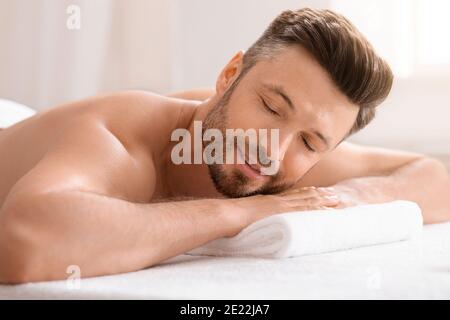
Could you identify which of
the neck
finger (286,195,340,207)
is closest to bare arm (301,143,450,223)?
finger (286,195,340,207)

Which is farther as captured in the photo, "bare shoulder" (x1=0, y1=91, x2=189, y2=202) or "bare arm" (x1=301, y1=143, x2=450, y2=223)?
"bare arm" (x1=301, y1=143, x2=450, y2=223)

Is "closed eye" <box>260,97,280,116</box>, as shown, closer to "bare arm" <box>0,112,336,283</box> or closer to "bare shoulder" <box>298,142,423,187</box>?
"bare arm" <box>0,112,336,283</box>

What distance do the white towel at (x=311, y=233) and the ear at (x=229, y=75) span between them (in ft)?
1.31

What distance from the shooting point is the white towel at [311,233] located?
1.17m

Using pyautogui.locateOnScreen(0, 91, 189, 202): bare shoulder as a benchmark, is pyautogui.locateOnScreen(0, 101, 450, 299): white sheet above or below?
below

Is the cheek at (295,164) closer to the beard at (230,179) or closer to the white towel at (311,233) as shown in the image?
the beard at (230,179)

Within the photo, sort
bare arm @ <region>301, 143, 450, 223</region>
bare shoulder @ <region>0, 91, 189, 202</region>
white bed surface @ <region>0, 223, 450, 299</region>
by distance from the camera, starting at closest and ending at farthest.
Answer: white bed surface @ <region>0, 223, 450, 299</region> < bare shoulder @ <region>0, 91, 189, 202</region> < bare arm @ <region>301, 143, 450, 223</region>

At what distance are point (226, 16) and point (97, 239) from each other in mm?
1621

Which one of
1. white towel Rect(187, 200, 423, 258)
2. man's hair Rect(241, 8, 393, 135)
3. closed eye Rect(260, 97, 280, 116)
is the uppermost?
man's hair Rect(241, 8, 393, 135)

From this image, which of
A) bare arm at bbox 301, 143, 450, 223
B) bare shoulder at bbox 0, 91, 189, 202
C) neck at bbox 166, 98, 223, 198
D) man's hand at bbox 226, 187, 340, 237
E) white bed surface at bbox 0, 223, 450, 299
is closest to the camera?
white bed surface at bbox 0, 223, 450, 299

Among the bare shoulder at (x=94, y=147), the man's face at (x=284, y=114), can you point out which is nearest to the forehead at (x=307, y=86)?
the man's face at (x=284, y=114)

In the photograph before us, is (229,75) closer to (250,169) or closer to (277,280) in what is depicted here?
(250,169)

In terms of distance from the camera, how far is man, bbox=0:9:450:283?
1.01m
